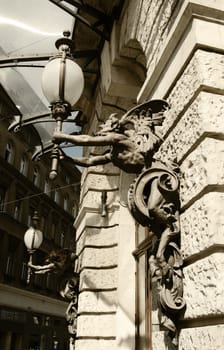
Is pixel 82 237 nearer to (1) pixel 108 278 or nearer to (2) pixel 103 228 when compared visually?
(2) pixel 103 228

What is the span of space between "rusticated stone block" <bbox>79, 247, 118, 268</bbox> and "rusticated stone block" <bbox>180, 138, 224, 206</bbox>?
3.07 metres

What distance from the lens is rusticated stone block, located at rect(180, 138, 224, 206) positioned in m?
2.01

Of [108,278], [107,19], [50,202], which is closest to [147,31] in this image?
[107,19]

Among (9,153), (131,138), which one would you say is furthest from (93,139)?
(9,153)

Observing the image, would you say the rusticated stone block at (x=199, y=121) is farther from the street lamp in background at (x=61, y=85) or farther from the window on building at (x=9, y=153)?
the window on building at (x=9, y=153)

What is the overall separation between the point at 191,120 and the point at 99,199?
3648mm

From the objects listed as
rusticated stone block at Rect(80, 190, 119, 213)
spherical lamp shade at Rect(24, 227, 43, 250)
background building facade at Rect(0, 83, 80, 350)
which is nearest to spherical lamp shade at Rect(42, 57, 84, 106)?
rusticated stone block at Rect(80, 190, 119, 213)

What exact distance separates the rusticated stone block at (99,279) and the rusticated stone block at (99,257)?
0.08 m

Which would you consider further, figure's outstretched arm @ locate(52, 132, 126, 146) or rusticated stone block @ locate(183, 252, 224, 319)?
figure's outstretched arm @ locate(52, 132, 126, 146)

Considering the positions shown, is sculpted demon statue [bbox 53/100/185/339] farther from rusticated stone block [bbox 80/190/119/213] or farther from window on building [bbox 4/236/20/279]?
window on building [bbox 4/236/20/279]

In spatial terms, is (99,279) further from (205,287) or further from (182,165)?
(205,287)

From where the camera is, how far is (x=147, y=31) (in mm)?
3387

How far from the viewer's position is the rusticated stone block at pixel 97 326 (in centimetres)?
475

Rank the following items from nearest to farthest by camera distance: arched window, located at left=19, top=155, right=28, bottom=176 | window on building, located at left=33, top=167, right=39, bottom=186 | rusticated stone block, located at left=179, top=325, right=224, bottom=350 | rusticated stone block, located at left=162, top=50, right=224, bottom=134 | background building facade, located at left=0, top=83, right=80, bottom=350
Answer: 1. rusticated stone block, located at left=179, top=325, right=224, bottom=350
2. rusticated stone block, located at left=162, top=50, right=224, bottom=134
3. background building facade, located at left=0, top=83, right=80, bottom=350
4. arched window, located at left=19, top=155, right=28, bottom=176
5. window on building, located at left=33, top=167, right=39, bottom=186
